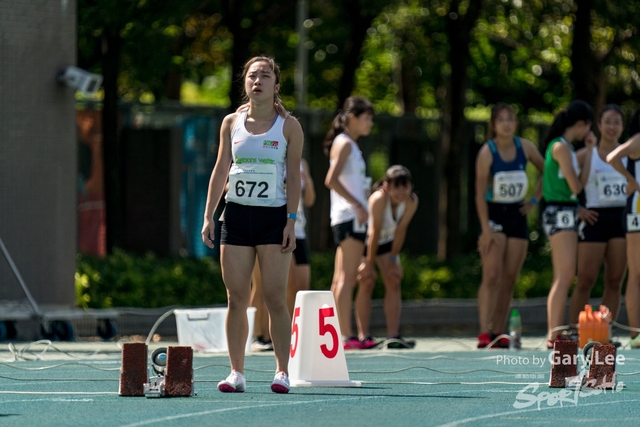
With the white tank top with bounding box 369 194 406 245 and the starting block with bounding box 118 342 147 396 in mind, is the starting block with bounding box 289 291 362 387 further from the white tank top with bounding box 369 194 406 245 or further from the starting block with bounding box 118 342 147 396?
the white tank top with bounding box 369 194 406 245

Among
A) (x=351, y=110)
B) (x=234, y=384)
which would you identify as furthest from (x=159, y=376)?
(x=351, y=110)

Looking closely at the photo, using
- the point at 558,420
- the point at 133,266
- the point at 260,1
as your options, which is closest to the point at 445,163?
the point at 260,1

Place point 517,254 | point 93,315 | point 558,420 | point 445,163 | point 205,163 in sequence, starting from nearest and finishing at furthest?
point 558,420 → point 517,254 → point 93,315 → point 445,163 → point 205,163

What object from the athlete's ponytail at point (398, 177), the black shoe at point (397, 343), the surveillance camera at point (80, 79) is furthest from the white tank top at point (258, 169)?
the surveillance camera at point (80, 79)

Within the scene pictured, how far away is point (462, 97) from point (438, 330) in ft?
16.3

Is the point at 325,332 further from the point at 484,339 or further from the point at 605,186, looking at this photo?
the point at 605,186

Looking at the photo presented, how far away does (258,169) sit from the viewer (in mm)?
8961

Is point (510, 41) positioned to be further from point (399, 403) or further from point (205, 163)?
point (399, 403)

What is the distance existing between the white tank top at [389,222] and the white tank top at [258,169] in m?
4.55

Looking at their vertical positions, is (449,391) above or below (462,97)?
below

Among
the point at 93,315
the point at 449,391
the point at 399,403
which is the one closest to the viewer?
the point at 399,403

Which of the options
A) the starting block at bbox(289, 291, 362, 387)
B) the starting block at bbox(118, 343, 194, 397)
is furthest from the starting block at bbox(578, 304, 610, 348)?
the starting block at bbox(118, 343, 194, 397)

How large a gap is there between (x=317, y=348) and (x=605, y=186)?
4.89 meters

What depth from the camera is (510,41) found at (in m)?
25.3
